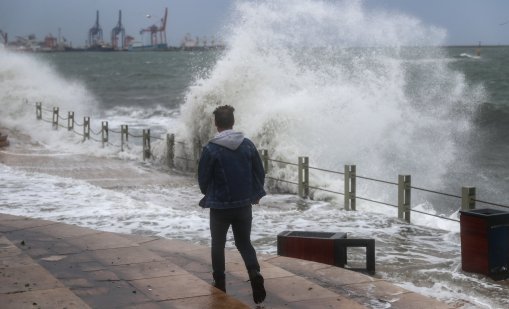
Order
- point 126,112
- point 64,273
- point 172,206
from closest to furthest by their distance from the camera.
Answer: point 64,273 < point 172,206 < point 126,112

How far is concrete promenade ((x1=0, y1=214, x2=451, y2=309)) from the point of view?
5.23 meters

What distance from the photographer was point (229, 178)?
4934mm

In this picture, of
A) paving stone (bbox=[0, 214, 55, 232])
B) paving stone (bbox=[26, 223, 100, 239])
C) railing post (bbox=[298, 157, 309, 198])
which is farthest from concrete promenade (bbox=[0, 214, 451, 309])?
railing post (bbox=[298, 157, 309, 198])

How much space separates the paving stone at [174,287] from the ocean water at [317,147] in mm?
1371

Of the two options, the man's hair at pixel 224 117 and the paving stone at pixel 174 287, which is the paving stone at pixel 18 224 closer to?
the paving stone at pixel 174 287

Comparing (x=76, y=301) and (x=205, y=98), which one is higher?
(x=205, y=98)

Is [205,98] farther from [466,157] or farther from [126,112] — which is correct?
[126,112]

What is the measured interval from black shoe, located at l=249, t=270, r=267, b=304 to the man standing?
0.08 m

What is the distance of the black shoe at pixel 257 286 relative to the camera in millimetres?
5180

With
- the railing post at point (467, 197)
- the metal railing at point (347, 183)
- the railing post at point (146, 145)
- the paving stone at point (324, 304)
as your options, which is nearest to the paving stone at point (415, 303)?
the paving stone at point (324, 304)

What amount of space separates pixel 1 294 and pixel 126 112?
4201 centimetres

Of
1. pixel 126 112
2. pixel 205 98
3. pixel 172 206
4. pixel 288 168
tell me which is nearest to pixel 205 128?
pixel 205 98

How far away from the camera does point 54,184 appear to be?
45.6ft

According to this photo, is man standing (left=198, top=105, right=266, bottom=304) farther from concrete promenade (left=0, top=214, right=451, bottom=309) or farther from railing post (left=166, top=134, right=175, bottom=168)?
railing post (left=166, top=134, right=175, bottom=168)
